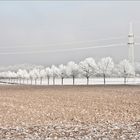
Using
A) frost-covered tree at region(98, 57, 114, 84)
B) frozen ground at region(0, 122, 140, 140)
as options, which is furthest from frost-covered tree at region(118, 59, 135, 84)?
frozen ground at region(0, 122, 140, 140)

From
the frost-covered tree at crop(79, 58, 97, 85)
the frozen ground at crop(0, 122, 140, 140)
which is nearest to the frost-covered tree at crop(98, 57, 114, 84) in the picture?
the frost-covered tree at crop(79, 58, 97, 85)

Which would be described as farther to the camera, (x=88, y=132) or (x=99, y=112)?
(x=99, y=112)

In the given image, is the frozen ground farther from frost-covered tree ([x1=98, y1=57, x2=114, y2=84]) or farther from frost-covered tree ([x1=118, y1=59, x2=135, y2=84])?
frost-covered tree ([x1=98, y1=57, x2=114, y2=84])

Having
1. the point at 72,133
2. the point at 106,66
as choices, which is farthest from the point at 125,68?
the point at 72,133

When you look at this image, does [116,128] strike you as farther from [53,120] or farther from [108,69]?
[108,69]

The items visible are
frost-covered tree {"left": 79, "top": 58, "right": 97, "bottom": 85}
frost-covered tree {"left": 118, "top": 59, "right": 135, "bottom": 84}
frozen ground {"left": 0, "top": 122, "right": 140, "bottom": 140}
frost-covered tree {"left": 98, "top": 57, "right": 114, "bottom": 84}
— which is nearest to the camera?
frozen ground {"left": 0, "top": 122, "right": 140, "bottom": 140}

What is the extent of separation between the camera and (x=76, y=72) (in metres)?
195

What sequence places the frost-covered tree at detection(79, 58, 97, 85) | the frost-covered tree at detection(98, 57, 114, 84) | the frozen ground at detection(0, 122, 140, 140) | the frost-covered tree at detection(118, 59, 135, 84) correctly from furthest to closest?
the frost-covered tree at detection(98, 57, 114, 84) → the frost-covered tree at detection(79, 58, 97, 85) → the frost-covered tree at detection(118, 59, 135, 84) → the frozen ground at detection(0, 122, 140, 140)

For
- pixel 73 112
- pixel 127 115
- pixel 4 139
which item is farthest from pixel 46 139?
pixel 73 112

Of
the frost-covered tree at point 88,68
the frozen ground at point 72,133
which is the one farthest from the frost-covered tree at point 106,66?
the frozen ground at point 72,133

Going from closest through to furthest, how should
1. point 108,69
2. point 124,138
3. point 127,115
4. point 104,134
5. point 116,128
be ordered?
point 124,138
point 104,134
point 116,128
point 127,115
point 108,69

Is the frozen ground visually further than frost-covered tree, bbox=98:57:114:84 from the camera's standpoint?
No

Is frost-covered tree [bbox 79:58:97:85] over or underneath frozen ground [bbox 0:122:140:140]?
over

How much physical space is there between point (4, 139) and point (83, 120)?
941 centimetres
